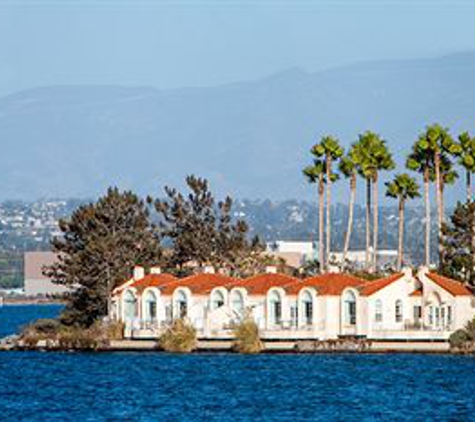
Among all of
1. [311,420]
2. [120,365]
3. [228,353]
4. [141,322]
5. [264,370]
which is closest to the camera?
[311,420]

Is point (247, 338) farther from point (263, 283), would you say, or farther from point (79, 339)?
point (79, 339)

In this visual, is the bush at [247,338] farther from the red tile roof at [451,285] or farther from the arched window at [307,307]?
the red tile roof at [451,285]

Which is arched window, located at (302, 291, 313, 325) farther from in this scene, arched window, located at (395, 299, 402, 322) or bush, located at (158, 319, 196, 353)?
bush, located at (158, 319, 196, 353)

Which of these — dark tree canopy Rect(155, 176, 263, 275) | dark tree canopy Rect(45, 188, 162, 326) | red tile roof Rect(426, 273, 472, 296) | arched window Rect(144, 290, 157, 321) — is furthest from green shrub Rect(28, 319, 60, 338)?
red tile roof Rect(426, 273, 472, 296)

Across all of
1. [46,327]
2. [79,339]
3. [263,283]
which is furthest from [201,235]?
[79,339]

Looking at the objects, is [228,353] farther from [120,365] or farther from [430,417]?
[430,417]

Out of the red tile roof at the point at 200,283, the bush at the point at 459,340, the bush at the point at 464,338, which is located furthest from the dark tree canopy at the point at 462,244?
the red tile roof at the point at 200,283

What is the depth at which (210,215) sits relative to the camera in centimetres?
13538

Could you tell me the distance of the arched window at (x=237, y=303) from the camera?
113431mm

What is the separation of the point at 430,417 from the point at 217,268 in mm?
67953

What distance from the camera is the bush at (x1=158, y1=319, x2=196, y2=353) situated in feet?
359

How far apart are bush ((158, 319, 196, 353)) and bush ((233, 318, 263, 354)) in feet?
9.76

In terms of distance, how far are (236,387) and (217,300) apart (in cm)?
3061

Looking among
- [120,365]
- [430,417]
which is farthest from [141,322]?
[430,417]
